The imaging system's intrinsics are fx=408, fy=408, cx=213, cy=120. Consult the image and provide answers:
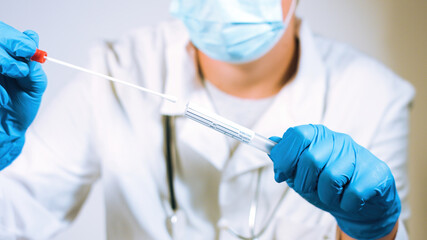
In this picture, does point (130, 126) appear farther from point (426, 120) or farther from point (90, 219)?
point (426, 120)

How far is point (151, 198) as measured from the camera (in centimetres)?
86

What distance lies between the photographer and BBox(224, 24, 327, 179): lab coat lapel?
0.84 m

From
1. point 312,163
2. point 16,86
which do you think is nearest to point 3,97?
point 16,86

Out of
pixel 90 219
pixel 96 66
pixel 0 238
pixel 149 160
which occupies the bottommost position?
pixel 90 219

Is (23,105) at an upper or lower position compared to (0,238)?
upper

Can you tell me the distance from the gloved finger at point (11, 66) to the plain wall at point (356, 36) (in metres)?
0.34

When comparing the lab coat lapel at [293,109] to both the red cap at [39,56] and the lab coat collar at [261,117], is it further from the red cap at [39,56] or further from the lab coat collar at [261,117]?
the red cap at [39,56]

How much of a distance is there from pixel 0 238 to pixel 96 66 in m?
0.39

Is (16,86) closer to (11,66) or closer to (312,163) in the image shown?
(11,66)

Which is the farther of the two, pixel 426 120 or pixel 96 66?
pixel 426 120

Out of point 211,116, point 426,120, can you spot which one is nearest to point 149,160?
point 211,116

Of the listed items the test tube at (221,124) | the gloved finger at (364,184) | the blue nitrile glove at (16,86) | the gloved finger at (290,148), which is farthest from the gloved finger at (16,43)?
the gloved finger at (364,184)

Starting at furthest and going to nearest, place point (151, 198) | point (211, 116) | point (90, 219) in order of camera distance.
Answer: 1. point (90, 219)
2. point (151, 198)
3. point (211, 116)

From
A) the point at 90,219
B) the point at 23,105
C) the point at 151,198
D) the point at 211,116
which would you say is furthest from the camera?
the point at 90,219
